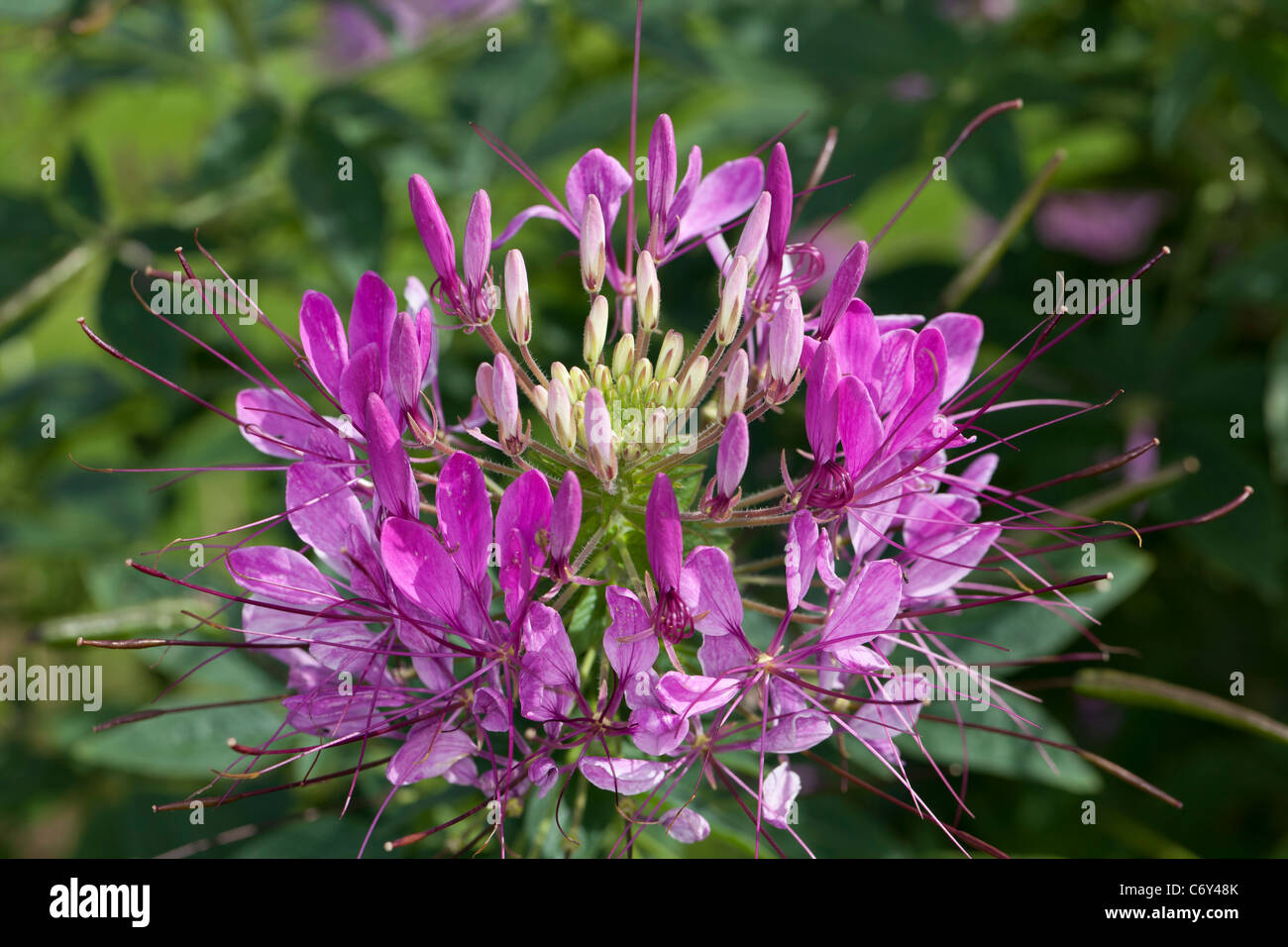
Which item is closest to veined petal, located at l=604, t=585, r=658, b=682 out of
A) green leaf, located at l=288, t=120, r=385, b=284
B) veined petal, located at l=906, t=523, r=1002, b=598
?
veined petal, located at l=906, t=523, r=1002, b=598

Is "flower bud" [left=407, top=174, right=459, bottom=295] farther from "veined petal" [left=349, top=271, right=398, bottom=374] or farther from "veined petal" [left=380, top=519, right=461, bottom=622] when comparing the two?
"veined petal" [left=380, top=519, right=461, bottom=622]

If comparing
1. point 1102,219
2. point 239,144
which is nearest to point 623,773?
point 239,144

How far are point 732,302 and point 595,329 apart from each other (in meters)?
0.17

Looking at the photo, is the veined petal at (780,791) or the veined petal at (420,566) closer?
the veined petal at (420,566)

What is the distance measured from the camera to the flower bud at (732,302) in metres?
1.19

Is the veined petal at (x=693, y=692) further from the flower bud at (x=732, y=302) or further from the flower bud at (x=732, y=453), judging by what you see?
the flower bud at (x=732, y=302)

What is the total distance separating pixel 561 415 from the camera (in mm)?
1147

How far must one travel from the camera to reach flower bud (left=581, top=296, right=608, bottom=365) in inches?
49.0

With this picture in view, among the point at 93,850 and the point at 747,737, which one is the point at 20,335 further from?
the point at 747,737

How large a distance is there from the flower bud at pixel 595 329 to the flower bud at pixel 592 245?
0.8 inches

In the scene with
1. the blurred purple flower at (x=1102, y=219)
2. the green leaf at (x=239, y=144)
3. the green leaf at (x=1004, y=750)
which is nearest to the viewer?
the green leaf at (x=1004, y=750)

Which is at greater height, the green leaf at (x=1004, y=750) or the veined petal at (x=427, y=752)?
the veined petal at (x=427, y=752)

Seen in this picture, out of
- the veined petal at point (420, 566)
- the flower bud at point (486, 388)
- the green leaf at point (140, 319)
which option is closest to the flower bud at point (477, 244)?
the flower bud at point (486, 388)

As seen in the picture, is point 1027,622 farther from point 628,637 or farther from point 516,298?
point 516,298
